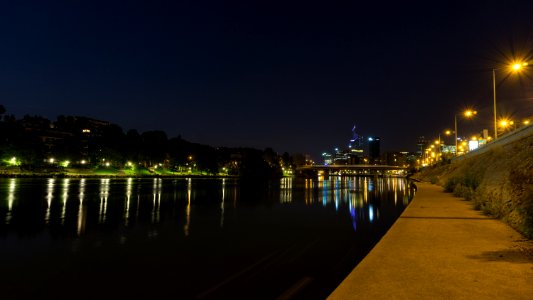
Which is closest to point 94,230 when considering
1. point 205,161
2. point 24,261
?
point 24,261

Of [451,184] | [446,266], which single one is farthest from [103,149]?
[446,266]

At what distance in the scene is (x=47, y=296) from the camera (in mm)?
8195

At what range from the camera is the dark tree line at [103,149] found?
85.5 meters

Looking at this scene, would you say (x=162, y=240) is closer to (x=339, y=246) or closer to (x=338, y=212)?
(x=339, y=246)

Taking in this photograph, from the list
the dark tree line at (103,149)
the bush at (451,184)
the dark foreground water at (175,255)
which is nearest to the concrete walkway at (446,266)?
the dark foreground water at (175,255)

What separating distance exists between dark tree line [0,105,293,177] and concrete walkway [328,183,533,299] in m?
90.8

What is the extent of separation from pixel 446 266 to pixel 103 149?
113 metres

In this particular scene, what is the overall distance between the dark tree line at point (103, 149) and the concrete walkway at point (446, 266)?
90.8 meters

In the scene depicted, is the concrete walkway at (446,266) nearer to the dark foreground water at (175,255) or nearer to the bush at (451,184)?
the dark foreground water at (175,255)

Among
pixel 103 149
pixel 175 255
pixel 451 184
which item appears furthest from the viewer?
pixel 103 149

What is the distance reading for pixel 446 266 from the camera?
784 centimetres

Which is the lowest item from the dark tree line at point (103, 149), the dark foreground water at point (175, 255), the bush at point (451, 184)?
the dark foreground water at point (175, 255)

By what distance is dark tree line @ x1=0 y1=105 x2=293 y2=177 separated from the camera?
85.5 meters

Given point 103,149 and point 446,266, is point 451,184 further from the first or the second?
point 103,149
